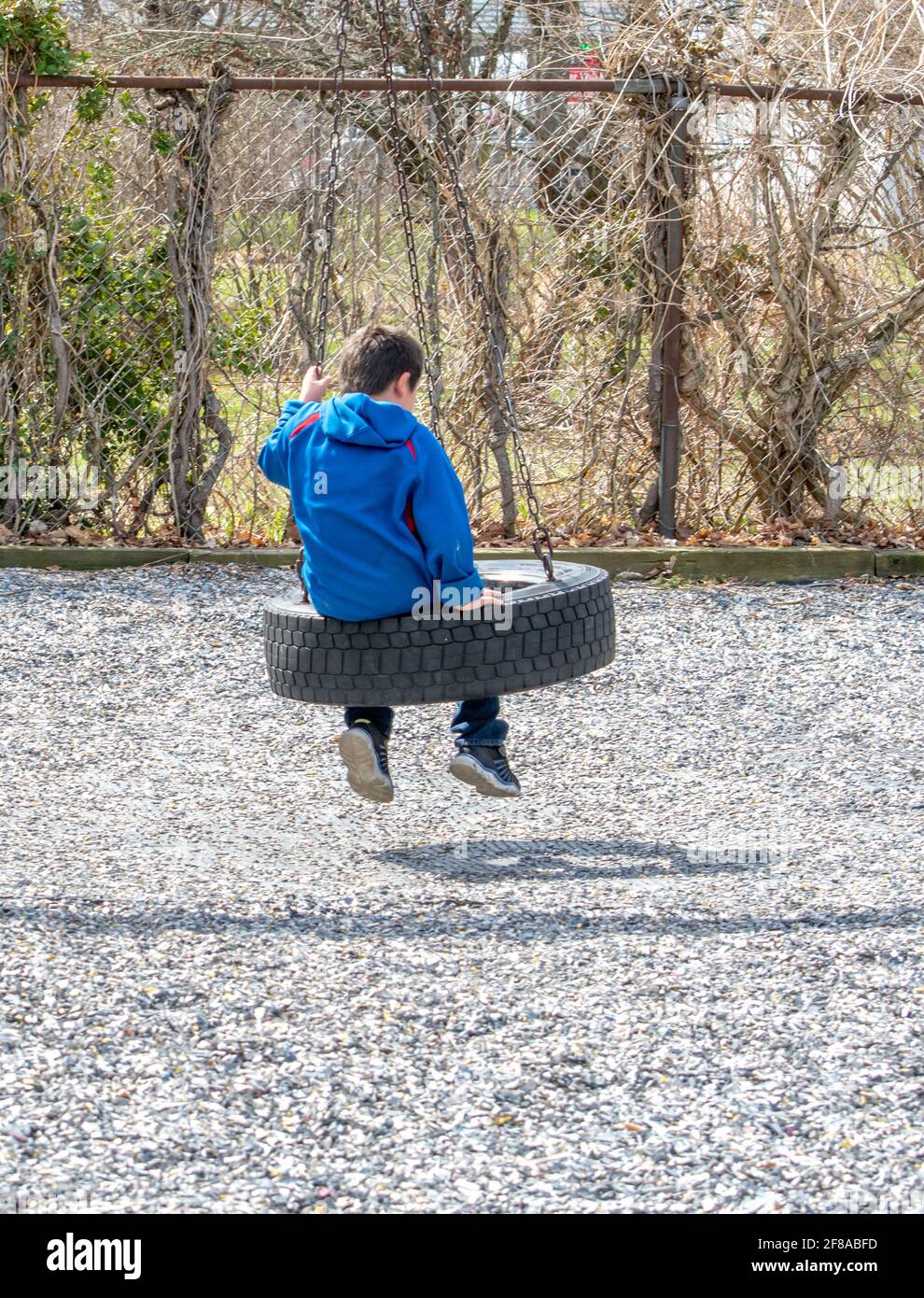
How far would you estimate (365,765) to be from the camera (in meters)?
4.37

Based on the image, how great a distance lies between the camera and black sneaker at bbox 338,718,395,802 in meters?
4.36

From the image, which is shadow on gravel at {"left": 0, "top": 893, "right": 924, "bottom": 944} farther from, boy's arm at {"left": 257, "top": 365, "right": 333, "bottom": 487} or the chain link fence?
the chain link fence

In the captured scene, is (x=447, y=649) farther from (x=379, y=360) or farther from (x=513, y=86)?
(x=513, y=86)

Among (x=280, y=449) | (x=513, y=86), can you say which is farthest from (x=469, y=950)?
(x=513, y=86)

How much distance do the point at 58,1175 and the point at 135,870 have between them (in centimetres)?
163

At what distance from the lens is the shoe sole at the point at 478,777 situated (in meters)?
4.45

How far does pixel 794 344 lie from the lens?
26.0ft

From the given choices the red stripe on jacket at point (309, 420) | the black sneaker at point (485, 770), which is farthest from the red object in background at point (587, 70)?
the black sneaker at point (485, 770)

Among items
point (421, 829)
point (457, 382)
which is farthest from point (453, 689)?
point (457, 382)

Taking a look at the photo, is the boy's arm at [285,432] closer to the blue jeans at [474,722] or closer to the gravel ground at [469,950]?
the blue jeans at [474,722]

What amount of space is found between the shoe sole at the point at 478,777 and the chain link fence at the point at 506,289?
11.7 ft

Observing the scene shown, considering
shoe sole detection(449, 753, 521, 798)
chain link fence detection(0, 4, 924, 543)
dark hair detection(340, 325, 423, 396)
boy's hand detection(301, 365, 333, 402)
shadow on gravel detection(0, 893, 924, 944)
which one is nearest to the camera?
shadow on gravel detection(0, 893, 924, 944)

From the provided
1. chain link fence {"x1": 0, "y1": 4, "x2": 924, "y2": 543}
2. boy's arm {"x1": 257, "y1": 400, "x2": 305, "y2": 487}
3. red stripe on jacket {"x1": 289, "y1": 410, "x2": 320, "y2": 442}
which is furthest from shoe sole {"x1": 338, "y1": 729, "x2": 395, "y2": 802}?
chain link fence {"x1": 0, "y1": 4, "x2": 924, "y2": 543}
